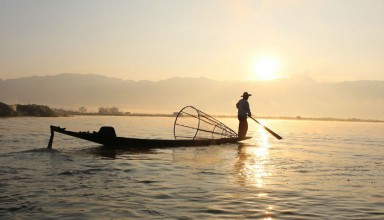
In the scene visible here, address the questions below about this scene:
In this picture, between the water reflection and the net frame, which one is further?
the net frame

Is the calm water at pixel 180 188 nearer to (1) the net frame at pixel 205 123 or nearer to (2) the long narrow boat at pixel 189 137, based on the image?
(2) the long narrow boat at pixel 189 137

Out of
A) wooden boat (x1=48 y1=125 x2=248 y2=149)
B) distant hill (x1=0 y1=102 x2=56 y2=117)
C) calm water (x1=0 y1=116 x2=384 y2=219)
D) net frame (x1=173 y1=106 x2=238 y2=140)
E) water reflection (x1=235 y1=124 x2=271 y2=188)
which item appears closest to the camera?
calm water (x1=0 y1=116 x2=384 y2=219)

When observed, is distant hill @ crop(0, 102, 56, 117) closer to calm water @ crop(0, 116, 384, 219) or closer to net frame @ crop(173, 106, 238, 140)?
net frame @ crop(173, 106, 238, 140)

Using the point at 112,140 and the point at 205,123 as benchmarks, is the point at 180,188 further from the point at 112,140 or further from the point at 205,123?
the point at 205,123

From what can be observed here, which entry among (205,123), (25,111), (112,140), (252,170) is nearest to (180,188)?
(252,170)

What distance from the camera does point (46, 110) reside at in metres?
86.0

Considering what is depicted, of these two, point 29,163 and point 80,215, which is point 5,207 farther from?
point 29,163

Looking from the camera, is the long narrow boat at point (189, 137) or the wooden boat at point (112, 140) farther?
the long narrow boat at point (189, 137)

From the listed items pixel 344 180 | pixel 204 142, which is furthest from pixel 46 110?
pixel 344 180

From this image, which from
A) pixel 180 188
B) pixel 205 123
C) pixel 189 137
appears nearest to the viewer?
pixel 180 188

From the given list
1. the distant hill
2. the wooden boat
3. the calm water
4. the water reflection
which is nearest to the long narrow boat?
the wooden boat

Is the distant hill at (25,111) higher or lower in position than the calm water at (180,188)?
higher

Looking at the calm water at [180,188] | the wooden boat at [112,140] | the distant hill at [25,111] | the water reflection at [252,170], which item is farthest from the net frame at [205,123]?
the distant hill at [25,111]

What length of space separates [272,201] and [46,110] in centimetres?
8612
